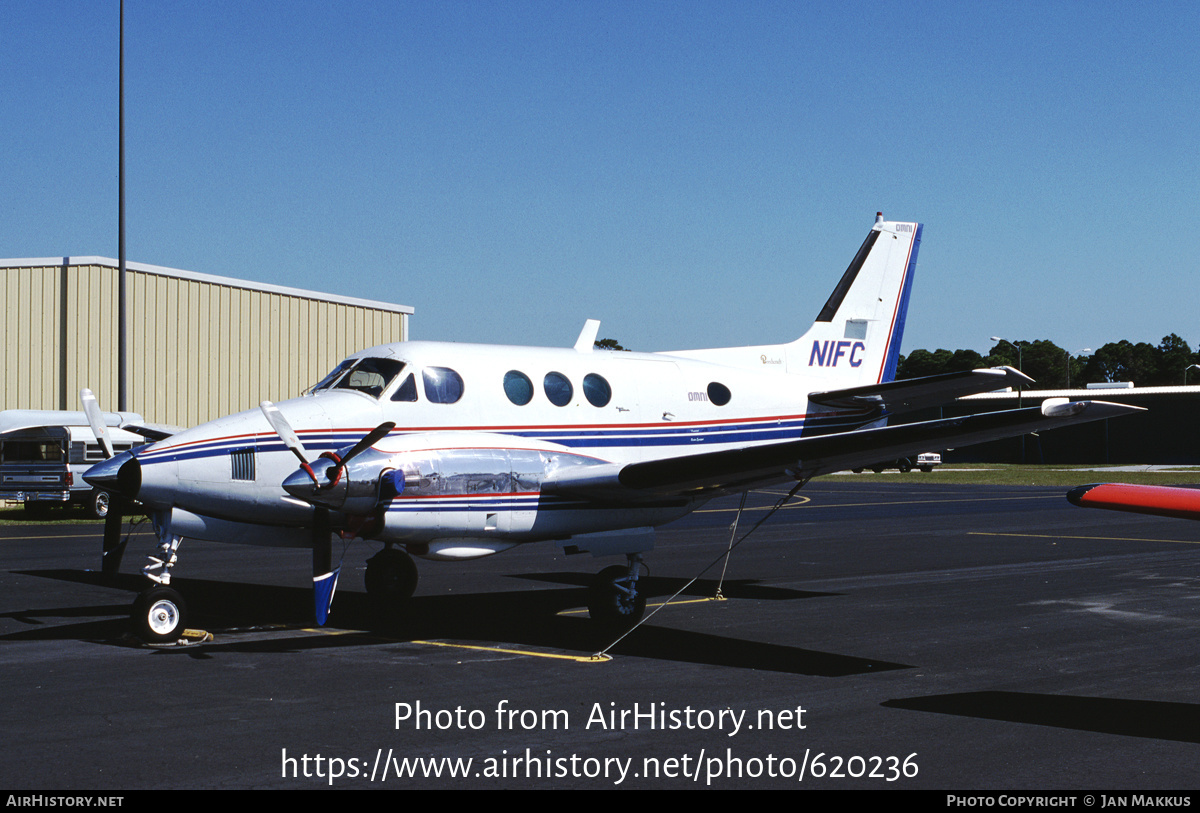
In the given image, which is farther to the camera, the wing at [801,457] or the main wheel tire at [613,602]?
the main wheel tire at [613,602]

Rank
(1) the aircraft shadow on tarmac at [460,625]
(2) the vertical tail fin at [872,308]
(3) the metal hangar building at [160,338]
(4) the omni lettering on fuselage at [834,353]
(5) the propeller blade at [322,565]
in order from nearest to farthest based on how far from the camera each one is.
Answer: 1. (5) the propeller blade at [322,565]
2. (1) the aircraft shadow on tarmac at [460,625]
3. (4) the omni lettering on fuselage at [834,353]
4. (2) the vertical tail fin at [872,308]
5. (3) the metal hangar building at [160,338]

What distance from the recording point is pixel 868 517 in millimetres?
30453

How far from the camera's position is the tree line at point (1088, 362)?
127750 mm

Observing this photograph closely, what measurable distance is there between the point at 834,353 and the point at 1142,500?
9.17m

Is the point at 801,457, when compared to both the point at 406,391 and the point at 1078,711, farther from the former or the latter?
the point at 406,391

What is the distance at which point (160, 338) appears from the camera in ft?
125

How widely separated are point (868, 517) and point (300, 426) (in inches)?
865

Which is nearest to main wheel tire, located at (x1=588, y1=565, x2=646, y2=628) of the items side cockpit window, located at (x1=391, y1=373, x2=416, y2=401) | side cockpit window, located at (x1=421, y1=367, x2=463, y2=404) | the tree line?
side cockpit window, located at (x1=421, y1=367, x2=463, y2=404)

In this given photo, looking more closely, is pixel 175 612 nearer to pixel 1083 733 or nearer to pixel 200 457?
pixel 200 457

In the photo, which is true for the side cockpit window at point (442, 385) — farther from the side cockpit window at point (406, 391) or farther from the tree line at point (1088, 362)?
the tree line at point (1088, 362)

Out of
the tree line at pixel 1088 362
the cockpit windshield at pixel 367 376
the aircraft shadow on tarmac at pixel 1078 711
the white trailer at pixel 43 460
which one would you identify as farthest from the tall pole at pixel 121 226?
the tree line at pixel 1088 362

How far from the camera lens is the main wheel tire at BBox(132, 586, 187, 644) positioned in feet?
36.1

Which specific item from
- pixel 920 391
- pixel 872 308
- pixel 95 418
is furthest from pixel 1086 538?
pixel 95 418

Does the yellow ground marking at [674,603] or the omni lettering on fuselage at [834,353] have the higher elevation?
the omni lettering on fuselage at [834,353]
